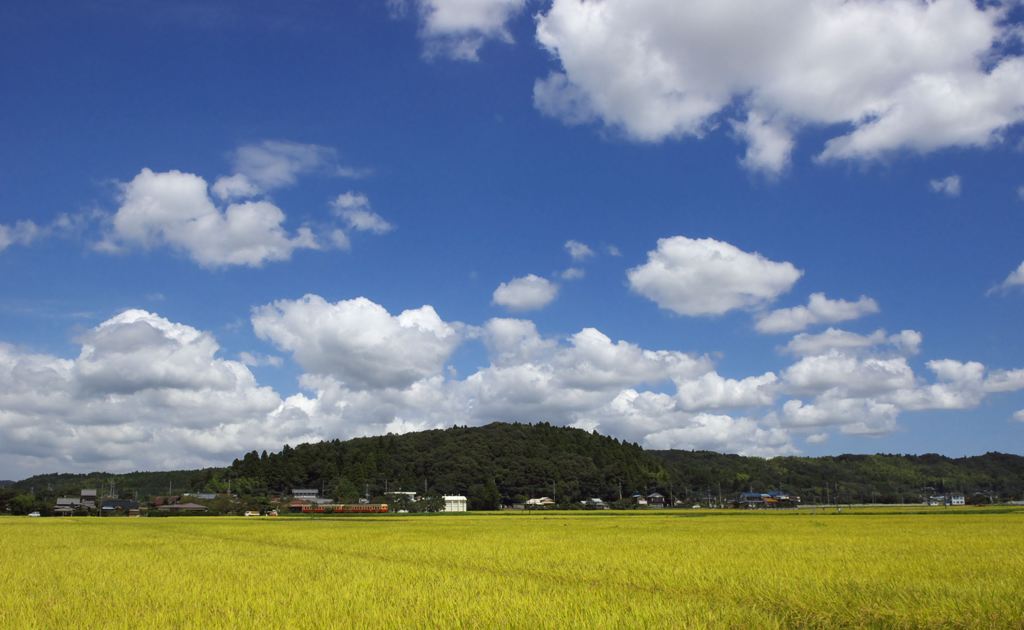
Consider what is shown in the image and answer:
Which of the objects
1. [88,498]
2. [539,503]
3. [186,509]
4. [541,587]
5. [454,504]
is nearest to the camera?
[541,587]

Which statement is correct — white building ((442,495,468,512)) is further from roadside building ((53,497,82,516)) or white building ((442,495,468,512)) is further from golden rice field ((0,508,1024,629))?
golden rice field ((0,508,1024,629))

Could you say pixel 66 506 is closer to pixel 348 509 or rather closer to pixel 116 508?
pixel 116 508

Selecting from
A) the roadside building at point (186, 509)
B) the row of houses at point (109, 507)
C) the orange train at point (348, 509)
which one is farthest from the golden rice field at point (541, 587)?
the row of houses at point (109, 507)

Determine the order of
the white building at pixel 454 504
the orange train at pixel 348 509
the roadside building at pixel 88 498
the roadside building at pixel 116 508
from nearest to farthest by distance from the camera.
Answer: the orange train at pixel 348 509
the roadside building at pixel 116 508
the white building at pixel 454 504
the roadside building at pixel 88 498

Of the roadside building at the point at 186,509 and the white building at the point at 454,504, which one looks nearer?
the roadside building at the point at 186,509

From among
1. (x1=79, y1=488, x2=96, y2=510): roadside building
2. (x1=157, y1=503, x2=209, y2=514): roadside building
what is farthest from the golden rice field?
(x1=79, y1=488, x2=96, y2=510): roadside building

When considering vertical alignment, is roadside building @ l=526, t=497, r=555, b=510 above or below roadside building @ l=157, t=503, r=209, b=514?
below

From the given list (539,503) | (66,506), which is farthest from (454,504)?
(66,506)

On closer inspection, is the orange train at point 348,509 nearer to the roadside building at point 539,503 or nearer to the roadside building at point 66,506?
the roadside building at point 539,503

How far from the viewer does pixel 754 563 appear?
2456 centimetres

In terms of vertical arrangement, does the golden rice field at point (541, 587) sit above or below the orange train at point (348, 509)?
above

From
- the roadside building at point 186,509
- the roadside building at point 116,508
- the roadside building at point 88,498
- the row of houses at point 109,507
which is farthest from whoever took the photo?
the roadside building at point 88,498

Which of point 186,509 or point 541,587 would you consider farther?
point 186,509

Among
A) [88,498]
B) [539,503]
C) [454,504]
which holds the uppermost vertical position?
[88,498]
